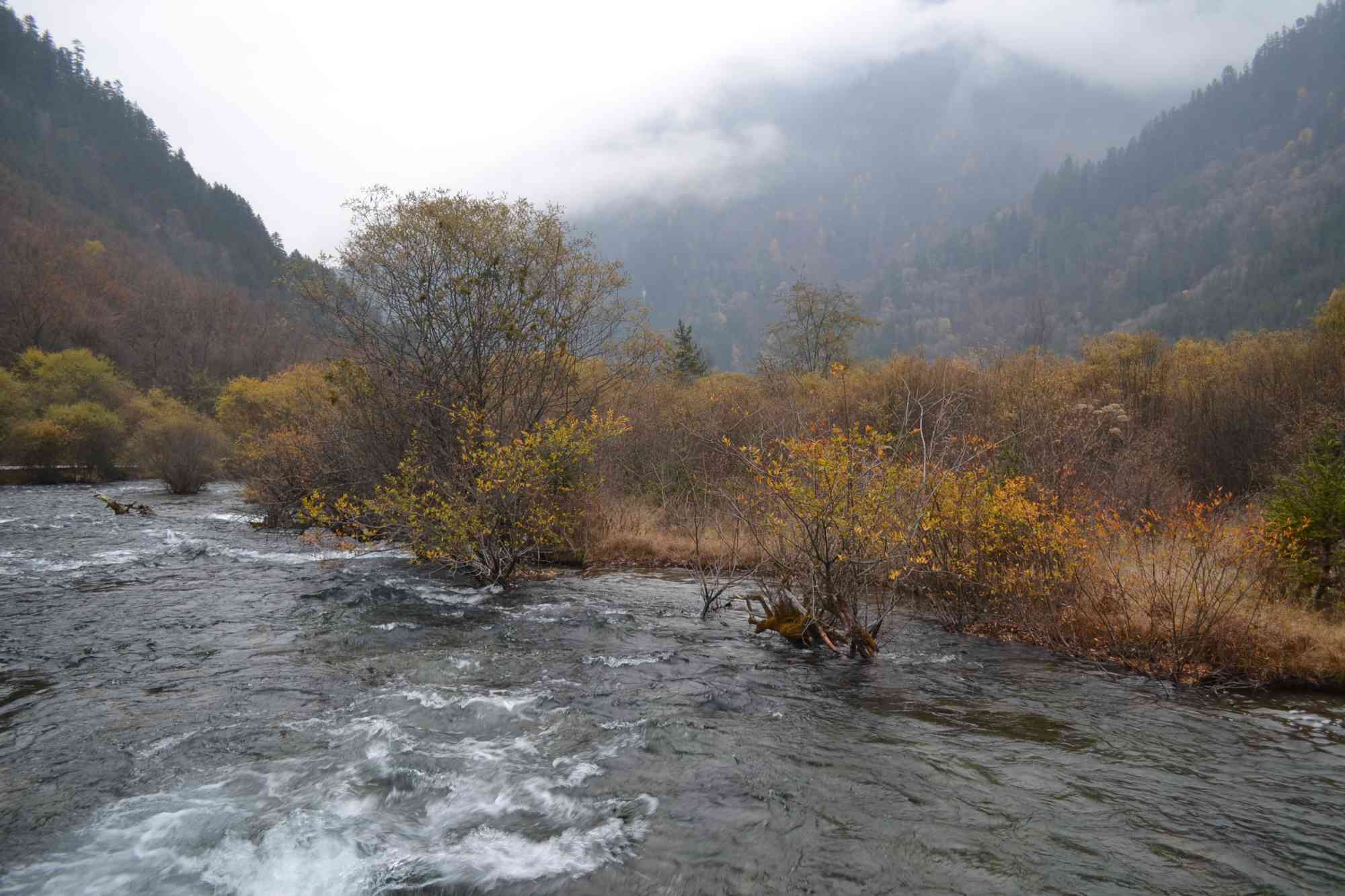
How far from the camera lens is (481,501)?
47.3 ft

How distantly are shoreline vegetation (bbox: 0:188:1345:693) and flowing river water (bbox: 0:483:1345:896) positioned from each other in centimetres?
109

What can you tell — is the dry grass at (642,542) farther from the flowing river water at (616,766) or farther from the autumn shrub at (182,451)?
the autumn shrub at (182,451)

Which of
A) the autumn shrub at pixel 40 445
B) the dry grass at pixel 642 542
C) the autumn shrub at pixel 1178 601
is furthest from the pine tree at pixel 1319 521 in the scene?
the autumn shrub at pixel 40 445

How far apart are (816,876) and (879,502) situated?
215 inches

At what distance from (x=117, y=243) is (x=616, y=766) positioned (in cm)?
12165

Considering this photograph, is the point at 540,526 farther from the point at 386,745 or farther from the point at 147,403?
the point at 147,403

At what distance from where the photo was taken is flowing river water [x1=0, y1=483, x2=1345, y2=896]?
5.42 m

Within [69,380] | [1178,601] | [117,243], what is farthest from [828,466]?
[117,243]

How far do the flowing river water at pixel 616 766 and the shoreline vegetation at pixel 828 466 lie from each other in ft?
3.58

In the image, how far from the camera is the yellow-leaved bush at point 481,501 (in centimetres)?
1422

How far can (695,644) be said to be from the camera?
11.4 metres

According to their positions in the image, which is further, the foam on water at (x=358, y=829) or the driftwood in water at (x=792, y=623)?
the driftwood in water at (x=792, y=623)

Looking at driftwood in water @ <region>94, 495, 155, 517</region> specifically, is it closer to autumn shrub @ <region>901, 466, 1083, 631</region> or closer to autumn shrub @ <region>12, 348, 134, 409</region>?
autumn shrub @ <region>12, 348, 134, 409</region>

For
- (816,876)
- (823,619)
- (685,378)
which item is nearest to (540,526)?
(823,619)
